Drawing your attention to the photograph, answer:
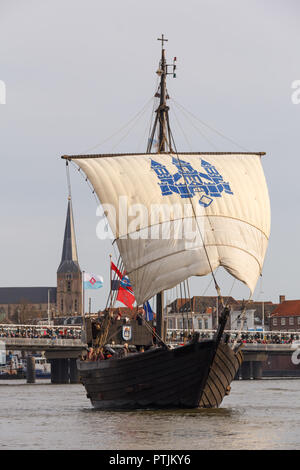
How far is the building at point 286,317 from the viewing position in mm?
146250

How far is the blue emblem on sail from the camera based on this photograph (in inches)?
1785

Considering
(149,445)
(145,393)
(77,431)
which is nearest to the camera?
(149,445)

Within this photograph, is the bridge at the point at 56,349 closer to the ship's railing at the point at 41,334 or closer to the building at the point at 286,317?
the ship's railing at the point at 41,334

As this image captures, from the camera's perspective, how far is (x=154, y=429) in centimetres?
3064

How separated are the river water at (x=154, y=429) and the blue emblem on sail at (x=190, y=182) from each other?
10.1 meters

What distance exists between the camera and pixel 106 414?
37344mm

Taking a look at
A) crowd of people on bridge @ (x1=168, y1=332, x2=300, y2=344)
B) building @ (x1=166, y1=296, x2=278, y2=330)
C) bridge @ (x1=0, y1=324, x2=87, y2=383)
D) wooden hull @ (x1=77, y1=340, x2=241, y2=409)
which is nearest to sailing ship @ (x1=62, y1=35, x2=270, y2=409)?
wooden hull @ (x1=77, y1=340, x2=241, y2=409)

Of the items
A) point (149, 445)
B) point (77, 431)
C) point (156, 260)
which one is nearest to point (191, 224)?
Answer: point (156, 260)

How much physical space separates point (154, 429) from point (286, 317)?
391 ft

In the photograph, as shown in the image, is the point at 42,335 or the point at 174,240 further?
the point at 42,335

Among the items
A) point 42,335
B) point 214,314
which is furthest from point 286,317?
point 42,335

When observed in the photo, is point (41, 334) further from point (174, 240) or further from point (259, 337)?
point (174, 240)
